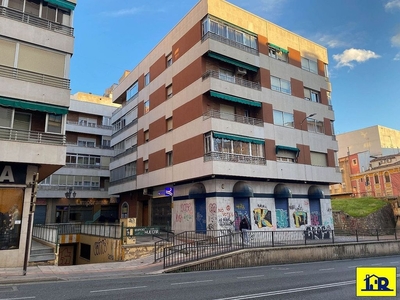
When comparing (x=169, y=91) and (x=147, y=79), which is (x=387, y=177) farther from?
(x=147, y=79)

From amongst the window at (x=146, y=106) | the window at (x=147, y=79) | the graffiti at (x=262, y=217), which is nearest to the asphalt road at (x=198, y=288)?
the graffiti at (x=262, y=217)

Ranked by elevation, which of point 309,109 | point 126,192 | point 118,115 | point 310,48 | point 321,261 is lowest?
point 321,261

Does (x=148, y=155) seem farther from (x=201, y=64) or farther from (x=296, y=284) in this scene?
(x=296, y=284)

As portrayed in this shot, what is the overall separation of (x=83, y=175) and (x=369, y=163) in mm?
56658

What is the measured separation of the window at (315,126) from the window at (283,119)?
2.71 meters

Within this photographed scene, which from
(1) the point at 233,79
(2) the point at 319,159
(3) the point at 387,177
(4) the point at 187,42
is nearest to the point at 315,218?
(2) the point at 319,159

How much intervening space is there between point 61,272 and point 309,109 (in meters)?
25.4

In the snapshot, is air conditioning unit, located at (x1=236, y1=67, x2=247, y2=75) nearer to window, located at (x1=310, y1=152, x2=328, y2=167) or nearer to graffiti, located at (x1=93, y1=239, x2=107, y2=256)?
window, located at (x1=310, y1=152, x2=328, y2=167)

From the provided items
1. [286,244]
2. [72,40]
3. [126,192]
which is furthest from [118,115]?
[286,244]

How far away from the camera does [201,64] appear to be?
23797mm

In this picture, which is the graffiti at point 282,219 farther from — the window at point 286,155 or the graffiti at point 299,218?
the window at point 286,155

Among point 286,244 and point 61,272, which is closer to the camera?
point 61,272

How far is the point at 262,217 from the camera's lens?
944 inches

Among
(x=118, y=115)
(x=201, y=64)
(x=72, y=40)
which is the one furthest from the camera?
(x=118, y=115)
